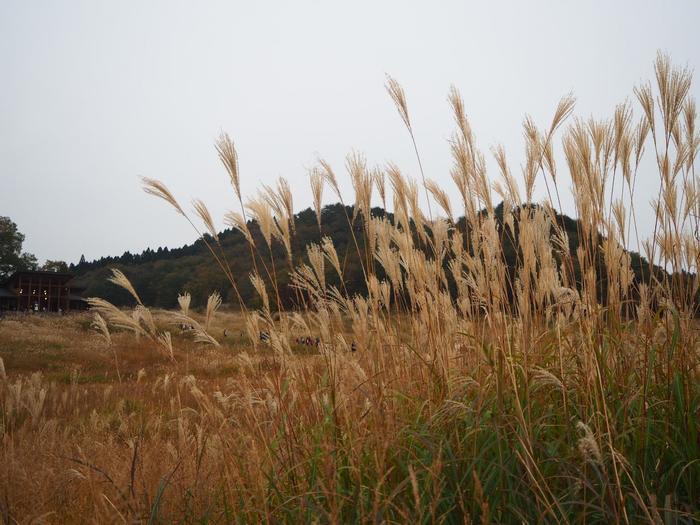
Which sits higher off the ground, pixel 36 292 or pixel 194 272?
pixel 194 272

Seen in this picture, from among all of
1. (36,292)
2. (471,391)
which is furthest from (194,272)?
(471,391)

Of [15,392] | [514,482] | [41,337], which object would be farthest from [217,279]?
[514,482]

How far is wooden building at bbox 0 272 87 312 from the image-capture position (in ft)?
152

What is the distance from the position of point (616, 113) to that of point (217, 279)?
168 feet

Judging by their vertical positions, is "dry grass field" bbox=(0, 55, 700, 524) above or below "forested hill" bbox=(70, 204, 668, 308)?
below

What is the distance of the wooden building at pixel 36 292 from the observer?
152 feet

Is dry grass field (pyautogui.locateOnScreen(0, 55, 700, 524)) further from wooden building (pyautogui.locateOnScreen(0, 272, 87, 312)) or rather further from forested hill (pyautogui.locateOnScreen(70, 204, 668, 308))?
wooden building (pyautogui.locateOnScreen(0, 272, 87, 312))

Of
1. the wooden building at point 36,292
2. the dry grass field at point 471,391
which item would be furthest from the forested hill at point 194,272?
the dry grass field at point 471,391

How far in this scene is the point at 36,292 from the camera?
46906mm

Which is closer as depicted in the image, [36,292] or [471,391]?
[471,391]

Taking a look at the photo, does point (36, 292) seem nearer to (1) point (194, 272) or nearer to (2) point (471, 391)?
(1) point (194, 272)

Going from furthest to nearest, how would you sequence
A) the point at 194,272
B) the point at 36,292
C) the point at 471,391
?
the point at 194,272 < the point at 36,292 < the point at 471,391

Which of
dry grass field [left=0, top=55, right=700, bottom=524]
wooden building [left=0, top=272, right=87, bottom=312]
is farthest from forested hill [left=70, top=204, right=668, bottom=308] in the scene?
dry grass field [left=0, top=55, right=700, bottom=524]

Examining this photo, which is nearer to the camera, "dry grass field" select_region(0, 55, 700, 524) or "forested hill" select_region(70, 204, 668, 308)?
"dry grass field" select_region(0, 55, 700, 524)
